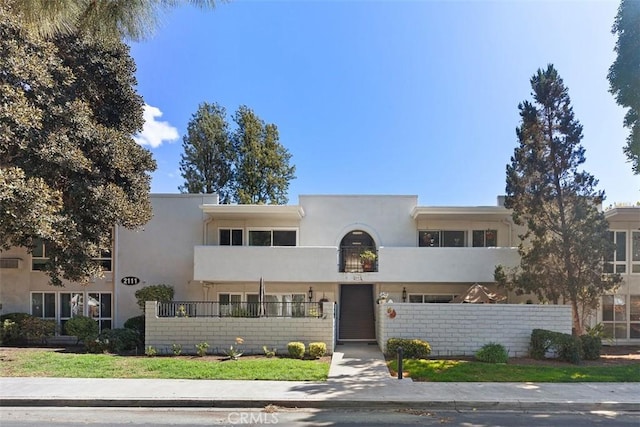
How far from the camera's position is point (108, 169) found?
14.8 meters

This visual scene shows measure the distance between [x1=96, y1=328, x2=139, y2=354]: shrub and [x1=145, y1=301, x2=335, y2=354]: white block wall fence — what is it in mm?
1026

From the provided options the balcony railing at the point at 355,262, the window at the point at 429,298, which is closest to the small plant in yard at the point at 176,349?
the balcony railing at the point at 355,262

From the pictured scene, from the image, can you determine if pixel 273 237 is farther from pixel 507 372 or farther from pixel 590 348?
pixel 590 348

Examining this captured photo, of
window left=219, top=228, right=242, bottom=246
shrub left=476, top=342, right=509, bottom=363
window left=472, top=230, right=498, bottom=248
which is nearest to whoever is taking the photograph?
shrub left=476, top=342, right=509, bottom=363

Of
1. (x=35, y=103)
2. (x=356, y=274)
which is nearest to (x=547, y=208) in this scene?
(x=356, y=274)

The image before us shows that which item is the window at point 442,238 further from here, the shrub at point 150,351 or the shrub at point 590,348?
the shrub at point 150,351

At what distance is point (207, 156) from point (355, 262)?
19.3 m

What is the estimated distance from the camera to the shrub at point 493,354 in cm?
1283

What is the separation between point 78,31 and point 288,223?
13.4 metres

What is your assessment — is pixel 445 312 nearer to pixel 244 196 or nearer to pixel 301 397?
pixel 301 397

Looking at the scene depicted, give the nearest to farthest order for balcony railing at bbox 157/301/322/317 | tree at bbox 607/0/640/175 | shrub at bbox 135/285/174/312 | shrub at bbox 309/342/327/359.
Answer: tree at bbox 607/0/640/175 < shrub at bbox 309/342/327/359 < balcony railing at bbox 157/301/322/317 < shrub at bbox 135/285/174/312

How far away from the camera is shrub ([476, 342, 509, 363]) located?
1283cm

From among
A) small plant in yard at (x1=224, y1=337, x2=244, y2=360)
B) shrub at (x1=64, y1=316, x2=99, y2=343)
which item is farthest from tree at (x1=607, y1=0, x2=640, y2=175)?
shrub at (x1=64, y1=316, x2=99, y2=343)

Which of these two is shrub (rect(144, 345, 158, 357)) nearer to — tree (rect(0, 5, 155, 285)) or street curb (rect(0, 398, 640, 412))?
tree (rect(0, 5, 155, 285))
